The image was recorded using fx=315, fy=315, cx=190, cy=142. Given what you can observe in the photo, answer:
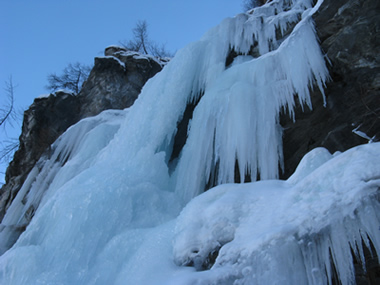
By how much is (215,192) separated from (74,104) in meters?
8.04

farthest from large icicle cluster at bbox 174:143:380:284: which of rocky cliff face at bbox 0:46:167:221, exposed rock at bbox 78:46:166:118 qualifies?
exposed rock at bbox 78:46:166:118

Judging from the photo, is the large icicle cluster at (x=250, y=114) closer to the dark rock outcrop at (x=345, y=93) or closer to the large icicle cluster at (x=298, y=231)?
the dark rock outcrop at (x=345, y=93)

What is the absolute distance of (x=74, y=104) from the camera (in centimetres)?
975

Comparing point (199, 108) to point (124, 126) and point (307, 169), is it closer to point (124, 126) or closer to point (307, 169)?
point (124, 126)

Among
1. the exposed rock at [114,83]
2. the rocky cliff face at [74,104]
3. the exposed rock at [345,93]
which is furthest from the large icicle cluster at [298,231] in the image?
the exposed rock at [114,83]

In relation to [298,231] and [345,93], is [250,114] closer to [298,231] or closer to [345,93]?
[345,93]

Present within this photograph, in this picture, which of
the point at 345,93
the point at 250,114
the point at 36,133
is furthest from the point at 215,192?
the point at 36,133

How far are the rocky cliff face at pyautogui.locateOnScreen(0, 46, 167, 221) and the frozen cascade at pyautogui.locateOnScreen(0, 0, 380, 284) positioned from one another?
6.91 ft

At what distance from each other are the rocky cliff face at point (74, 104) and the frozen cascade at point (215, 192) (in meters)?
2.11

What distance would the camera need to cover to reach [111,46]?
35.8 feet

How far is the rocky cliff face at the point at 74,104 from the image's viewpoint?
8.95 metres

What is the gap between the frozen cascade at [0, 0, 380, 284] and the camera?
1820mm

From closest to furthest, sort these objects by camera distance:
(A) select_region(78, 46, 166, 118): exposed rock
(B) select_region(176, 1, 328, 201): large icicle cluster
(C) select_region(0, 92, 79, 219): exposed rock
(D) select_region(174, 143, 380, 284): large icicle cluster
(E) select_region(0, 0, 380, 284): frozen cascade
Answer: (D) select_region(174, 143, 380, 284): large icicle cluster, (E) select_region(0, 0, 380, 284): frozen cascade, (B) select_region(176, 1, 328, 201): large icicle cluster, (C) select_region(0, 92, 79, 219): exposed rock, (A) select_region(78, 46, 166, 118): exposed rock

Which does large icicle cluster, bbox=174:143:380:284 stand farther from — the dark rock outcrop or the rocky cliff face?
the rocky cliff face
